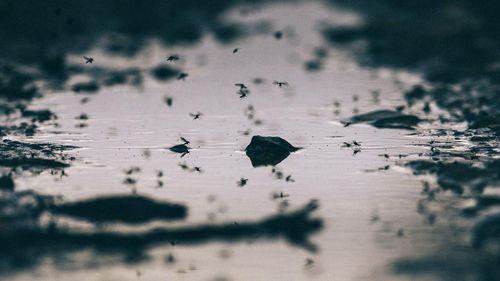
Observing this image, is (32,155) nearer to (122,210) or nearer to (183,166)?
(183,166)

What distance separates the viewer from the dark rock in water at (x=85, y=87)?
21.7 metres

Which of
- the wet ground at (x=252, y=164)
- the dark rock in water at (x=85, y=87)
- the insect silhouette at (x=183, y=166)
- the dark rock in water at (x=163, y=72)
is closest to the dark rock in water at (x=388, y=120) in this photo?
the wet ground at (x=252, y=164)

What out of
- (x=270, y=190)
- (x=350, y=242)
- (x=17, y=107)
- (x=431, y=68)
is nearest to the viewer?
(x=350, y=242)

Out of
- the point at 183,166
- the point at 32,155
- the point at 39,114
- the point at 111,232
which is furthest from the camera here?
the point at 39,114

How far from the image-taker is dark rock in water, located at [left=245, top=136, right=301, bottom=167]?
47.5 feet

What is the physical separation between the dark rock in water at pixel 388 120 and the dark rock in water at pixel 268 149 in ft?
11.2

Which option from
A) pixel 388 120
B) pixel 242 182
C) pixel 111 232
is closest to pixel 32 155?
pixel 242 182

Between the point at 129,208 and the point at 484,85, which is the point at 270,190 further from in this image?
the point at 484,85

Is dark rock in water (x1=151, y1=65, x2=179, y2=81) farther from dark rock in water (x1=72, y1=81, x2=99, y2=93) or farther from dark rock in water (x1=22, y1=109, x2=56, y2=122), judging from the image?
dark rock in water (x1=22, y1=109, x2=56, y2=122)

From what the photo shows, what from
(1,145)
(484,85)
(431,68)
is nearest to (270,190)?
(1,145)

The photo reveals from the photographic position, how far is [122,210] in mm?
9930

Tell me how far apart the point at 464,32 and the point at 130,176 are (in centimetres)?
1436

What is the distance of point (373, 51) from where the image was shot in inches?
888

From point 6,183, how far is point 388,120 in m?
10.6
